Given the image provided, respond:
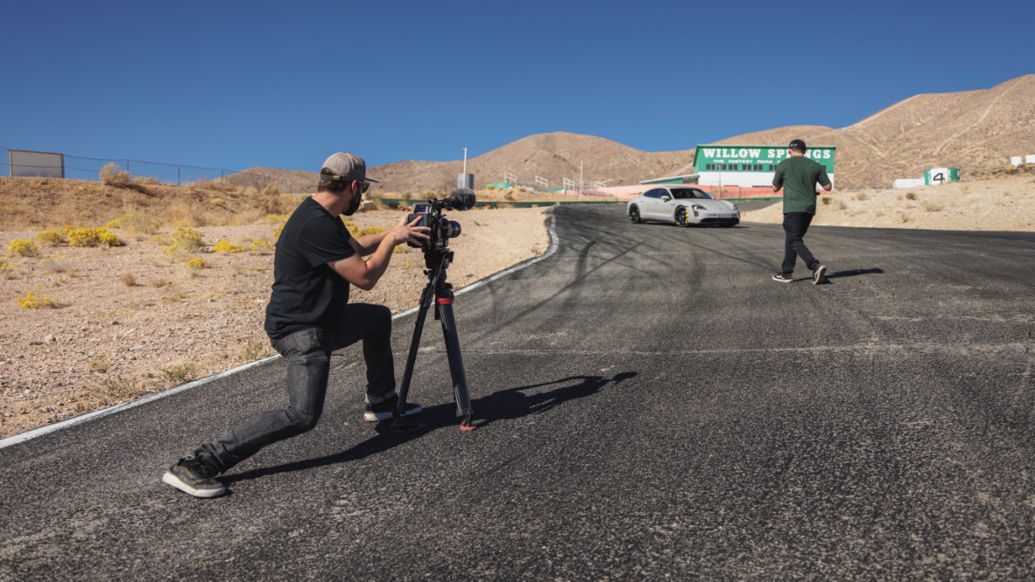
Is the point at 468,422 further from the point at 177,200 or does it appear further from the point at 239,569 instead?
the point at 177,200

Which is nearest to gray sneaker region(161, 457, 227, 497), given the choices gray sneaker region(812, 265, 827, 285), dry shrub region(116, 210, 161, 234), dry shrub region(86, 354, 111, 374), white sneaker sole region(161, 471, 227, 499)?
white sneaker sole region(161, 471, 227, 499)

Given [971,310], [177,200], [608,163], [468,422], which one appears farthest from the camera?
[608,163]

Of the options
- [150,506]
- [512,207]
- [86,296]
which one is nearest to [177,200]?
[512,207]

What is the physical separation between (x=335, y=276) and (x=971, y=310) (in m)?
6.92

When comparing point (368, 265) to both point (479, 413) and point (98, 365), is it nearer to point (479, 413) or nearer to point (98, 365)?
point (479, 413)

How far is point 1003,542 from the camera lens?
111 inches

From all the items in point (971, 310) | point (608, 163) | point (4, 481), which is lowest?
point (4, 481)

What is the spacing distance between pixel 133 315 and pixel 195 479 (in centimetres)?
815

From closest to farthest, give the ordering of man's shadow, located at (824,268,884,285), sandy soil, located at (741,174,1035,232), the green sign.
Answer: man's shadow, located at (824,268,884,285), sandy soil, located at (741,174,1035,232), the green sign

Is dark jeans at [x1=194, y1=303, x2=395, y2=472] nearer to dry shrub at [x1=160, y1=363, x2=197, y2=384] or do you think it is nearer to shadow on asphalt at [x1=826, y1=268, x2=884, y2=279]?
dry shrub at [x1=160, y1=363, x2=197, y2=384]

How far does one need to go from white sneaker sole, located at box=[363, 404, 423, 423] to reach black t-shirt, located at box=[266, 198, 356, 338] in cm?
105

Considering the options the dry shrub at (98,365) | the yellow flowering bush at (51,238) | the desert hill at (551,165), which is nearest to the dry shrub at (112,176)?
the yellow flowering bush at (51,238)

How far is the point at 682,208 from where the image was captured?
24.0 meters

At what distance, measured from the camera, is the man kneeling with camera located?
3822 mm
